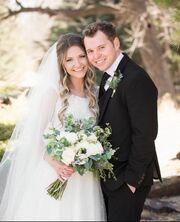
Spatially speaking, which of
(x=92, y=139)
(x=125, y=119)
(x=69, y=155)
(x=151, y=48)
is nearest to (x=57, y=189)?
(x=69, y=155)

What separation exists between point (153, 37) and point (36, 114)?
9773 millimetres

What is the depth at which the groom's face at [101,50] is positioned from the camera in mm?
3158

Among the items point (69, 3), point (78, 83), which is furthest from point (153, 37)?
point (78, 83)

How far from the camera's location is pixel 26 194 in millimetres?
3430

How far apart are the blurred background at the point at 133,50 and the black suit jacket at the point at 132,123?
1413mm

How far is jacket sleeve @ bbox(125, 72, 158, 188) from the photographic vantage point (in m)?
3.01

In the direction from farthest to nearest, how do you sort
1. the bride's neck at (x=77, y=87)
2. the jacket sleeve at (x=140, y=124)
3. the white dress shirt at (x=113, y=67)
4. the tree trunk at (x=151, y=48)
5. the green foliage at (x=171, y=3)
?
the tree trunk at (x=151, y=48) < the green foliage at (x=171, y=3) < the bride's neck at (x=77, y=87) < the white dress shirt at (x=113, y=67) < the jacket sleeve at (x=140, y=124)

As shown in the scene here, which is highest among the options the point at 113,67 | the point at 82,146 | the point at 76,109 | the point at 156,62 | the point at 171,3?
the point at 171,3

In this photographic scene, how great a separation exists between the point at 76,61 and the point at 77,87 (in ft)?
0.83

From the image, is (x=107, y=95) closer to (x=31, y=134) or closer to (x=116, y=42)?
(x=116, y=42)

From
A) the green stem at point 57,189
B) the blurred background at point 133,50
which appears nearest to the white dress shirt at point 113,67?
the green stem at point 57,189

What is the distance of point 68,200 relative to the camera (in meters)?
3.32

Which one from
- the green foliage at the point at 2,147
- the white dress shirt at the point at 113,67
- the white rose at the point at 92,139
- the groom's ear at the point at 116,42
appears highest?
the groom's ear at the point at 116,42

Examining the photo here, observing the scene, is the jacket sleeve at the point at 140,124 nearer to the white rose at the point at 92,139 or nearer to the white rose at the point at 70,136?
the white rose at the point at 92,139
